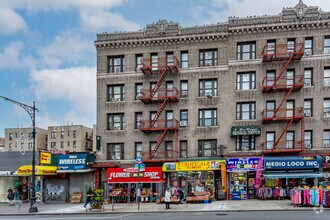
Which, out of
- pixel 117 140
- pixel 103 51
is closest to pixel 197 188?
pixel 117 140

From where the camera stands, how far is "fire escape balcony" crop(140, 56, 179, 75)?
1511 inches

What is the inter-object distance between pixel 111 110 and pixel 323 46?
2105 cm

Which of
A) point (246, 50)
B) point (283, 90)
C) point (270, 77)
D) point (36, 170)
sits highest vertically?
point (246, 50)

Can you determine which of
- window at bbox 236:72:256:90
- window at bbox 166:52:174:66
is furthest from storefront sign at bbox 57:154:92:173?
window at bbox 236:72:256:90

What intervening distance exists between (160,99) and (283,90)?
11.5 meters

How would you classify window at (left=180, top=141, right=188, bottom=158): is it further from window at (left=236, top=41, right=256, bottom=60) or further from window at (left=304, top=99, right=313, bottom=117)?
window at (left=304, top=99, right=313, bottom=117)

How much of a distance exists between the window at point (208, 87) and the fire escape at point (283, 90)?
456 centimetres

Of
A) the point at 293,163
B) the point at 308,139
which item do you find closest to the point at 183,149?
the point at 293,163

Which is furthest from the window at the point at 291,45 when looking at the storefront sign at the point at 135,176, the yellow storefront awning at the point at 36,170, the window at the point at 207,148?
the yellow storefront awning at the point at 36,170

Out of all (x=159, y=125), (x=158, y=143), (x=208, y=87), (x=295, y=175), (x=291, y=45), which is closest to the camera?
(x=295, y=175)

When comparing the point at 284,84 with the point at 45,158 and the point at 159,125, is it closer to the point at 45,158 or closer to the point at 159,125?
the point at 159,125

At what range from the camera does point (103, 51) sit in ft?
134

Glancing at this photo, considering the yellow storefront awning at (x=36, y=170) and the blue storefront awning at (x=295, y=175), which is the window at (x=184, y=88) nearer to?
the blue storefront awning at (x=295, y=175)

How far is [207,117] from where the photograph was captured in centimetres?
3800
